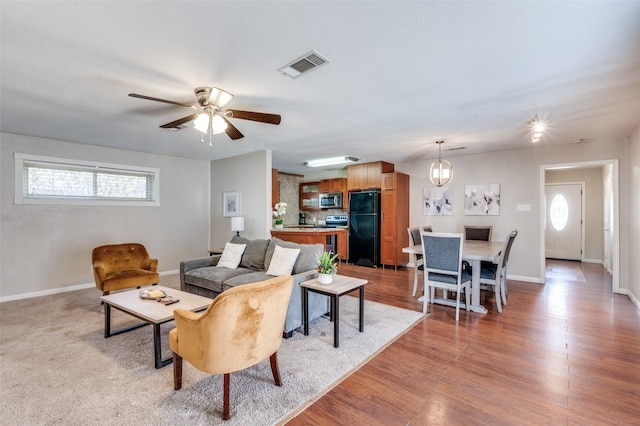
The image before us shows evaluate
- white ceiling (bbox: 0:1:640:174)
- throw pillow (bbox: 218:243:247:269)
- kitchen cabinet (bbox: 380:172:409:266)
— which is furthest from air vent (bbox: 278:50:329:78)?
kitchen cabinet (bbox: 380:172:409:266)

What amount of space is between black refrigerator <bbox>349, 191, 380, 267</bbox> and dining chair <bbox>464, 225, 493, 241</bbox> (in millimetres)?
1849

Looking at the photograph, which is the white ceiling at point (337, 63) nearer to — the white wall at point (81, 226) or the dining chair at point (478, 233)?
the white wall at point (81, 226)

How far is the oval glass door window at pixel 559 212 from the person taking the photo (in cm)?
745

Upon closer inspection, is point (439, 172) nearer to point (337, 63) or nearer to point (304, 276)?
point (304, 276)

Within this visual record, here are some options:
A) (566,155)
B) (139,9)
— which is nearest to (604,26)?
(139,9)

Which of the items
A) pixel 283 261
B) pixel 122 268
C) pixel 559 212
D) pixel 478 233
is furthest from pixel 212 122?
pixel 559 212

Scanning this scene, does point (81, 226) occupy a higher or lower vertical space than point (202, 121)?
lower

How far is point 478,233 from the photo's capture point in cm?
516

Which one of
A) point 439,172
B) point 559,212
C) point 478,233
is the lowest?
point 478,233

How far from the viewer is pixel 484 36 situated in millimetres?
1877

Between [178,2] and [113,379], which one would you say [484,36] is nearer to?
[178,2]

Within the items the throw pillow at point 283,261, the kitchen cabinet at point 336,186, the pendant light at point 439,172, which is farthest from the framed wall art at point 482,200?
the throw pillow at point 283,261

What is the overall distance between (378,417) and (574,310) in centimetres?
348

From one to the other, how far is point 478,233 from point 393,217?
1.68m
